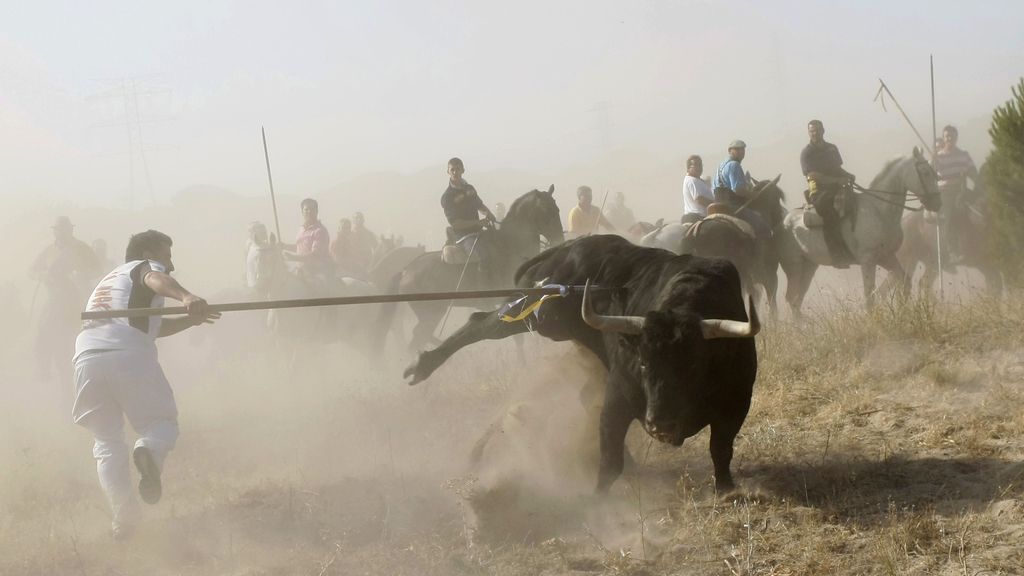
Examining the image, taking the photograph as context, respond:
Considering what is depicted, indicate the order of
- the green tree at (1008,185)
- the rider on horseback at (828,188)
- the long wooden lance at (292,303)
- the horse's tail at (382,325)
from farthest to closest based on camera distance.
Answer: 1. the horse's tail at (382,325)
2. the rider on horseback at (828,188)
3. the green tree at (1008,185)
4. the long wooden lance at (292,303)

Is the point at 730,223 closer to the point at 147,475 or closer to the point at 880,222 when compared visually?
the point at 880,222

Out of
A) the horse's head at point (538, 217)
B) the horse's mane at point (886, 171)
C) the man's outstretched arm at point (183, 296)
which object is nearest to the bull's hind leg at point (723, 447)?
the man's outstretched arm at point (183, 296)

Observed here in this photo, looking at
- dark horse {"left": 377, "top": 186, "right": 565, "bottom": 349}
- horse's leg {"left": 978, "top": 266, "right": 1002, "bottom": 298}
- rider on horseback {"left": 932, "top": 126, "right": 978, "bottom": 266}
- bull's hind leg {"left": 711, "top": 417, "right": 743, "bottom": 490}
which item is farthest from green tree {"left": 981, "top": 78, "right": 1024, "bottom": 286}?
bull's hind leg {"left": 711, "top": 417, "right": 743, "bottom": 490}

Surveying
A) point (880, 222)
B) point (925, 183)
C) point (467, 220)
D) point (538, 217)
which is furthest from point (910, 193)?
point (467, 220)

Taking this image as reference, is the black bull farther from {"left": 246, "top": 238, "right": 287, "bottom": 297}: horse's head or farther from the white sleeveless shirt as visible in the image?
{"left": 246, "top": 238, "right": 287, "bottom": 297}: horse's head

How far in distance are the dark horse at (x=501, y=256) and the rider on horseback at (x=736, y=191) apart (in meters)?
2.09

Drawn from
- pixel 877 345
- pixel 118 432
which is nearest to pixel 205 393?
pixel 118 432

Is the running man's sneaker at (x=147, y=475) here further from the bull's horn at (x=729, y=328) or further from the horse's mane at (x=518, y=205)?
the horse's mane at (x=518, y=205)

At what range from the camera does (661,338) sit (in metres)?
6.27

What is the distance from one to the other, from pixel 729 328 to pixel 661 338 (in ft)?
1.30

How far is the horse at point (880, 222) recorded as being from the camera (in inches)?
543

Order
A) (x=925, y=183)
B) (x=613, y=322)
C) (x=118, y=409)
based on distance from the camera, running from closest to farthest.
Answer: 1. (x=613, y=322)
2. (x=118, y=409)
3. (x=925, y=183)

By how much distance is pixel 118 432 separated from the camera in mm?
7609

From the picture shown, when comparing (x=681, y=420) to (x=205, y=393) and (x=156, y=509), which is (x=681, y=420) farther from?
(x=205, y=393)
